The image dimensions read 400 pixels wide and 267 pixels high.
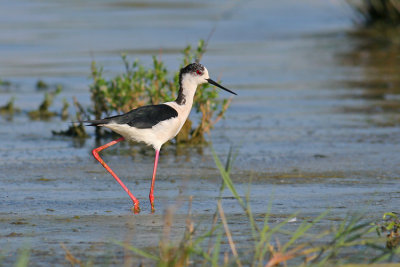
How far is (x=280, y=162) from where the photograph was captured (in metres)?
7.91

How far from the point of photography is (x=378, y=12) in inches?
741

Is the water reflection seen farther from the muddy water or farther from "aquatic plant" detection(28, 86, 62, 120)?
"aquatic plant" detection(28, 86, 62, 120)

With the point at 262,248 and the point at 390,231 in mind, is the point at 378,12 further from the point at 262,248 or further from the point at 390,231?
the point at 262,248

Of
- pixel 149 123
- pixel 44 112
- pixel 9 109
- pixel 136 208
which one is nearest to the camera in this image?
pixel 136 208

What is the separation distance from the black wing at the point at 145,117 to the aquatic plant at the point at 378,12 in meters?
12.6

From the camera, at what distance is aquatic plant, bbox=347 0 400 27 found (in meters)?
18.3

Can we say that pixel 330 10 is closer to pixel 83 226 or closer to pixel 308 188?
pixel 308 188

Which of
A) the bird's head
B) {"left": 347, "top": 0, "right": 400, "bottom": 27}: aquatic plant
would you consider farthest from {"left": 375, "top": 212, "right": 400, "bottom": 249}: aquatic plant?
{"left": 347, "top": 0, "right": 400, "bottom": 27}: aquatic plant

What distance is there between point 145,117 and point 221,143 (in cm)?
251

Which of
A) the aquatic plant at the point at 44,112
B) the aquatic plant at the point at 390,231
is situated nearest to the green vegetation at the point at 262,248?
the aquatic plant at the point at 390,231

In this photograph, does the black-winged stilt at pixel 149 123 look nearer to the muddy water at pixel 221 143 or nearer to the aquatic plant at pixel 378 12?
the muddy water at pixel 221 143

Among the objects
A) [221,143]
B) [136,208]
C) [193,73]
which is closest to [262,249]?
[136,208]

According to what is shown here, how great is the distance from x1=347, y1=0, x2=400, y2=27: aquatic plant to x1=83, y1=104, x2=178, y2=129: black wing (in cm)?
1262

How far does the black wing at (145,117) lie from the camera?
6.31 meters
